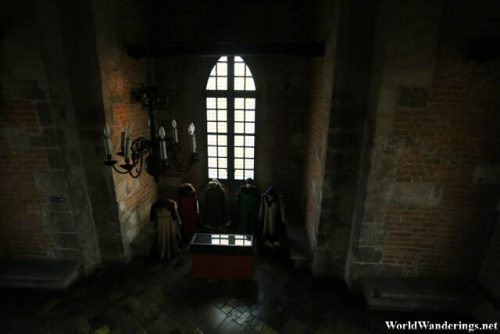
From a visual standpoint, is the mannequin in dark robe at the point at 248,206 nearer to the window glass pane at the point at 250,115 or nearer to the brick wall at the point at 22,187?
the window glass pane at the point at 250,115

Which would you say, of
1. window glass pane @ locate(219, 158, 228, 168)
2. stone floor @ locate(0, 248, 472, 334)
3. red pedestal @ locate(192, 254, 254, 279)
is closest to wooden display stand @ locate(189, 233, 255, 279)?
red pedestal @ locate(192, 254, 254, 279)

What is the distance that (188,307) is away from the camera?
339 centimetres

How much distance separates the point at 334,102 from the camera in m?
3.31

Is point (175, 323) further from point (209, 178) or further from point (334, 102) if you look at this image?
point (334, 102)

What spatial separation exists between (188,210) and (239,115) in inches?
89.5

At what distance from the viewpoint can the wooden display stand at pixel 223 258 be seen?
3.74m

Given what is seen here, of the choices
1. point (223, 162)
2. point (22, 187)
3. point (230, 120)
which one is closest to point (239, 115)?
point (230, 120)

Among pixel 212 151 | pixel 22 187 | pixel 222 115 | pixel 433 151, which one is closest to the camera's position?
pixel 433 151

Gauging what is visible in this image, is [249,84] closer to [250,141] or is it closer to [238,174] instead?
[250,141]

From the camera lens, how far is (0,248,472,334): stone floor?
3100mm

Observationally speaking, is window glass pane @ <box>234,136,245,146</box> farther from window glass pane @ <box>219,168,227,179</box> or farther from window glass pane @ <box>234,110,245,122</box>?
window glass pane @ <box>219,168,227,179</box>

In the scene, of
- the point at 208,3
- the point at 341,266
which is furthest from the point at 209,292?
the point at 208,3

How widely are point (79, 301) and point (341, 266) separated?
391 centimetres

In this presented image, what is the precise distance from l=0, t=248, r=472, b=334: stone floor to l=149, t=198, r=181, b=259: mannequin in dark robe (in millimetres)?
439
